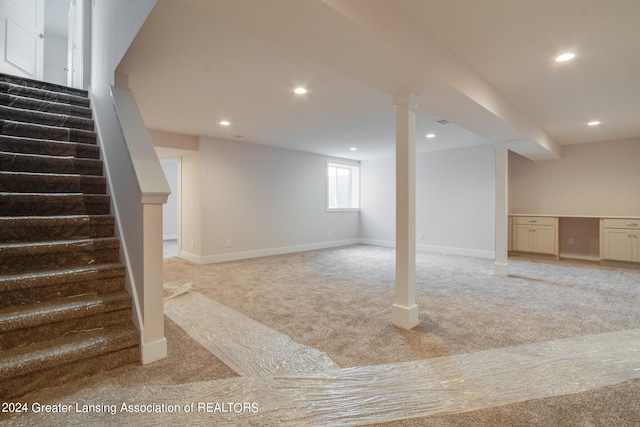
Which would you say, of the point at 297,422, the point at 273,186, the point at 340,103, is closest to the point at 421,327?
the point at 297,422

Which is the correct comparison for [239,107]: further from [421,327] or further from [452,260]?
[452,260]

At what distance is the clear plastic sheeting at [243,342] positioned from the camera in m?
1.93

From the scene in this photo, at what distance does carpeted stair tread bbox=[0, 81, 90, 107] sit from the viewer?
312 centimetres

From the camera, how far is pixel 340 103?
359 centimetres

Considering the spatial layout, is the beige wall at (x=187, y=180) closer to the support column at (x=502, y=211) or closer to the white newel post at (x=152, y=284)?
the white newel post at (x=152, y=284)

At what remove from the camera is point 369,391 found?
1665mm

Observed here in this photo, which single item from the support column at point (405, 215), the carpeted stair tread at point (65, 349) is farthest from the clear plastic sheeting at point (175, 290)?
the support column at point (405, 215)

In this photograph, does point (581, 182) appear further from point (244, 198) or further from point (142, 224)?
point (142, 224)

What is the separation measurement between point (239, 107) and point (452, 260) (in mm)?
4618

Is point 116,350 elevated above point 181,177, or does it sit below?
below

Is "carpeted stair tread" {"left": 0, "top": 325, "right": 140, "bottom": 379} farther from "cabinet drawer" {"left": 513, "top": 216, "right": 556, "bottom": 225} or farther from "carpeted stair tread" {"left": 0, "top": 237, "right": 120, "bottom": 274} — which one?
"cabinet drawer" {"left": 513, "top": 216, "right": 556, "bottom": 225}

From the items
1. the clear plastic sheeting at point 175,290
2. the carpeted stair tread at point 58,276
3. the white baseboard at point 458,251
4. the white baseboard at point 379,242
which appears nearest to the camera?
the carpeted stair tread at point 58,276

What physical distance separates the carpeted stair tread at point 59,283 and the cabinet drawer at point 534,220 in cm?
670

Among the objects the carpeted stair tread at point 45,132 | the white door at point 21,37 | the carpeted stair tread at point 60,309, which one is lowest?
the carpeted stair tread at point 60,309
